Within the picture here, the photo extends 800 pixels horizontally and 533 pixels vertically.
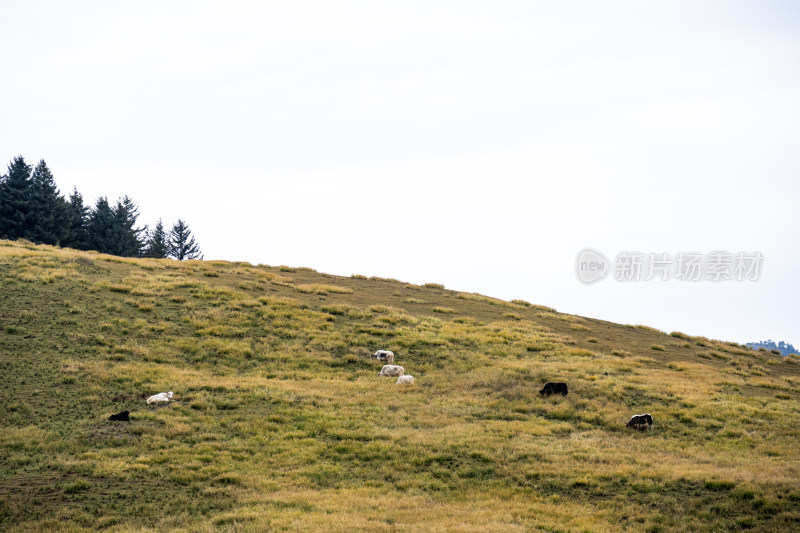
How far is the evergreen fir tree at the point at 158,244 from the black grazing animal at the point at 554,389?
8301 centimetres

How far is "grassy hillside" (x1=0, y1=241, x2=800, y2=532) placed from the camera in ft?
43.7

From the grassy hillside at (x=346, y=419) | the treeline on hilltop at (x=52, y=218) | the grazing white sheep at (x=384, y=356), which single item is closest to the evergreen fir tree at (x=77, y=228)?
the treeline on hilltop at (x=52, y=218)

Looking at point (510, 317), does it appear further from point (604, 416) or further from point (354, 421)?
point (354, 421)

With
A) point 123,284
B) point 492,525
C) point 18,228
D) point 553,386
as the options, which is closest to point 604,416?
point 553,386

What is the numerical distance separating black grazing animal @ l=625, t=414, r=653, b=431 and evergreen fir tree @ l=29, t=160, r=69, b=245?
61257mm

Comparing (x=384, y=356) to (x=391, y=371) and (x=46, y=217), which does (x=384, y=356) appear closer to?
(x=391, y=371)

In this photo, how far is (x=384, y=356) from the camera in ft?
92.2

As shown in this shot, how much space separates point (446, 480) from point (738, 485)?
267 inches

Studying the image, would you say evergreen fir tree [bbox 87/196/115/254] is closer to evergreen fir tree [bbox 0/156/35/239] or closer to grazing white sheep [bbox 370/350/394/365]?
evergreen fir tree [bbox 0/156/35/239]

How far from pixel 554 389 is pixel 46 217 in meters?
62.0

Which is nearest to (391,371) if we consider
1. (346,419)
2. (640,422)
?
(346,419)

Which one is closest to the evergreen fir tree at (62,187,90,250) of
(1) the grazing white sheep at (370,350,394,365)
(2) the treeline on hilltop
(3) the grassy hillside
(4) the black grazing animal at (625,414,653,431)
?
(2) the treeline on hilltop

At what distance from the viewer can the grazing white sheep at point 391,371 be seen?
26.0 meters

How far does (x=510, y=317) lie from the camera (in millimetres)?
40250
